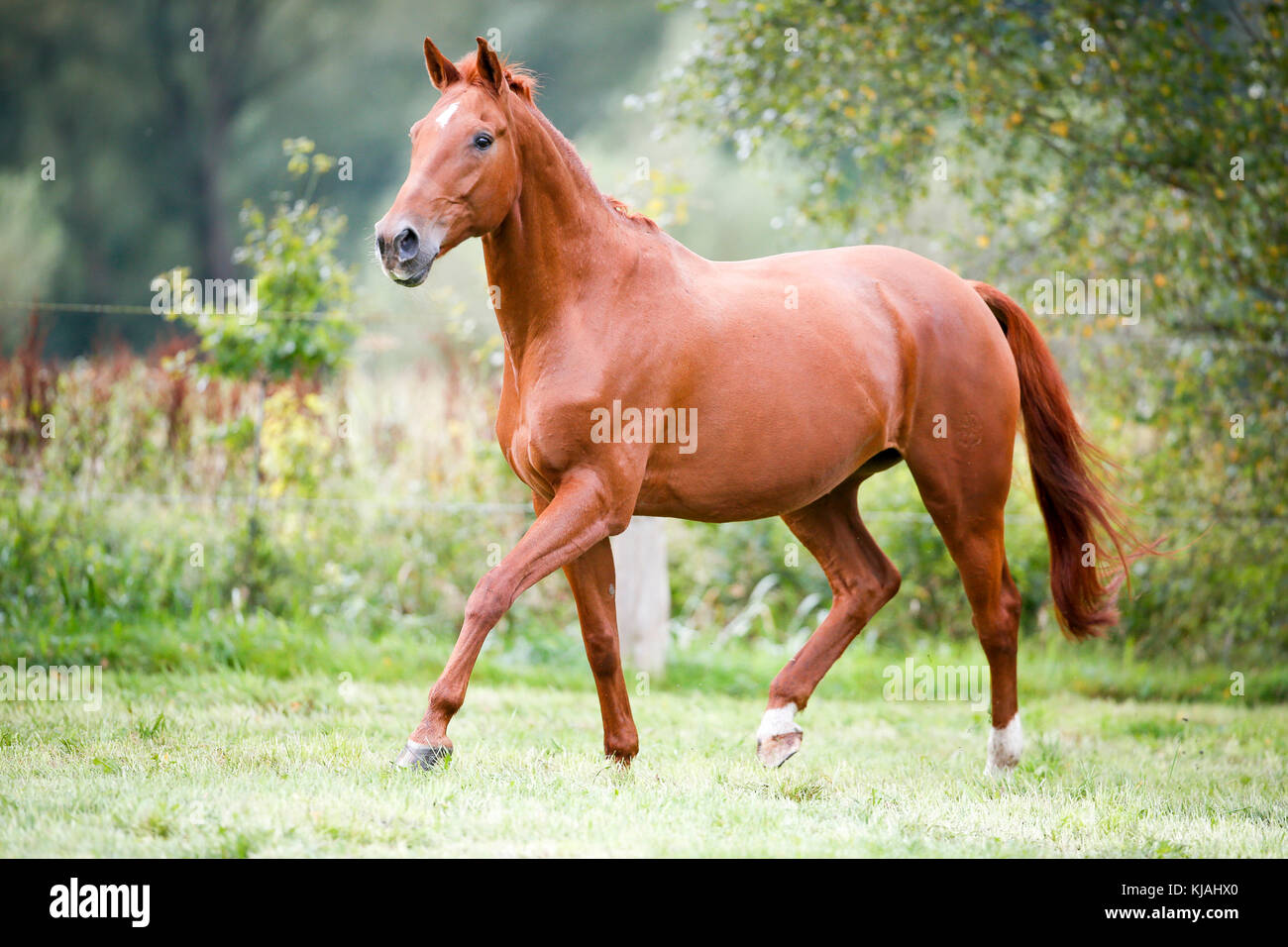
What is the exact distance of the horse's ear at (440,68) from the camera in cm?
392

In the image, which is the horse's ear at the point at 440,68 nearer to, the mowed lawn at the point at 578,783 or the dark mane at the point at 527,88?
the dark mane at the point at 527,88

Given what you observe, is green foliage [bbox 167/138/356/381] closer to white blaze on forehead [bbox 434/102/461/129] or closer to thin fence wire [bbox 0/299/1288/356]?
thin fence wire [bbox 0/299/1288/356]

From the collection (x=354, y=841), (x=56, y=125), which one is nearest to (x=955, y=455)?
(x=354, y=841)

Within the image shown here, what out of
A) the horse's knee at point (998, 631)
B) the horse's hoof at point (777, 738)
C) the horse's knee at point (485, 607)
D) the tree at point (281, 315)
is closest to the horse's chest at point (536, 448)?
the horse's knee at point (485, 607)

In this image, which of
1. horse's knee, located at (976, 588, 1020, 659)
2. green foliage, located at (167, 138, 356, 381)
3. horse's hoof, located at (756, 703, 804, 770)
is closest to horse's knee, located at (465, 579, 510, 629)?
horse's hoof, located at (756, 703, 804, 770)

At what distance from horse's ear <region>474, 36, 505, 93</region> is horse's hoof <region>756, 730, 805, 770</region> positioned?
2.59 meters

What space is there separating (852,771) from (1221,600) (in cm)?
472

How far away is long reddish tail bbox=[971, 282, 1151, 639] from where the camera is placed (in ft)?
17.6

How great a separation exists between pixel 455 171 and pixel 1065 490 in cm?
320

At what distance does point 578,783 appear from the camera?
387 cm

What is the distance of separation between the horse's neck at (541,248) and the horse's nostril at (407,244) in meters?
0.55

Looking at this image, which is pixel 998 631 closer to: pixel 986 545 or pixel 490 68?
pixel 986 545

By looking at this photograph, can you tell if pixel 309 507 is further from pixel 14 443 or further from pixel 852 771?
pixel 852 771
